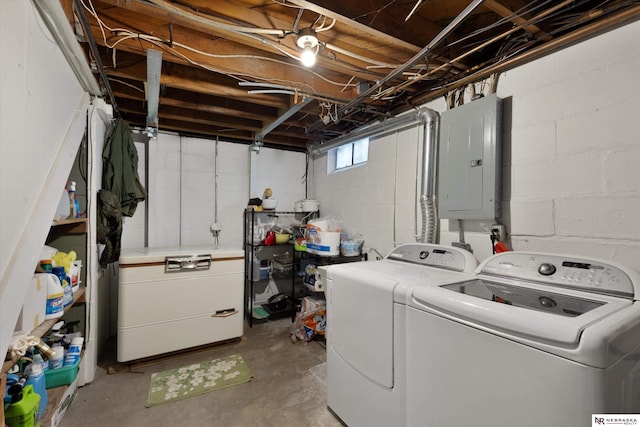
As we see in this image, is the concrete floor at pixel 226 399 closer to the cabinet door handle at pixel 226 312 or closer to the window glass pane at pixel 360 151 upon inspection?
the cabinet door handle at pixel 226 312

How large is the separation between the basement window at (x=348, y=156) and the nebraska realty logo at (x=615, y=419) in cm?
237

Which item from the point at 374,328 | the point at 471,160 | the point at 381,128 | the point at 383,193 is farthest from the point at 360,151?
the point at 374,328

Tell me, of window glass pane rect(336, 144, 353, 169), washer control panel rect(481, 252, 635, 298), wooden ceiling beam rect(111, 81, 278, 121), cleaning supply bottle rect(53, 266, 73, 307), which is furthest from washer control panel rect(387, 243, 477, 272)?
cleaning supply bottle rect(53, 266, 73, 307)

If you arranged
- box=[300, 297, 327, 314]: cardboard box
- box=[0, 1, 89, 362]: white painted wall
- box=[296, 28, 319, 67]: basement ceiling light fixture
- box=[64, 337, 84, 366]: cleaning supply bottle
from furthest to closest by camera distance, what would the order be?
box=[300, 297, 327, 314]: cardboard box
box=[64, 337, 84, 366]: cleaning supply bottle
box=[296, 28, 319, 67]: basement ceiling light fixture
box=[0, 1, 89, 362]: white painted wall

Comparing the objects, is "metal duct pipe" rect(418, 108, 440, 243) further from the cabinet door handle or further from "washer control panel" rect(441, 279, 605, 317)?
the cabinet door handle

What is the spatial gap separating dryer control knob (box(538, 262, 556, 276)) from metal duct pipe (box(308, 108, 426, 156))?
1263 millimetres

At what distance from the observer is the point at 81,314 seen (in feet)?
6.53

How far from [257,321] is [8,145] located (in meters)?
Result: 2.68

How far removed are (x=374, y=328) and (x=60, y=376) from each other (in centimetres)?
189

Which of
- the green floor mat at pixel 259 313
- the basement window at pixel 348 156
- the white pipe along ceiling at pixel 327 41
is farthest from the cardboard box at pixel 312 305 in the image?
the white pipe along ceiling at pixel 327 41

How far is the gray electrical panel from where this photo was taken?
163cm

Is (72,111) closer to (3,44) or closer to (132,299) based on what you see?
(3,44)

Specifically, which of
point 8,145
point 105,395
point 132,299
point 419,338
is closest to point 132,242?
point 132,299

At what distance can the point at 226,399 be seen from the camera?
1.85 meters
